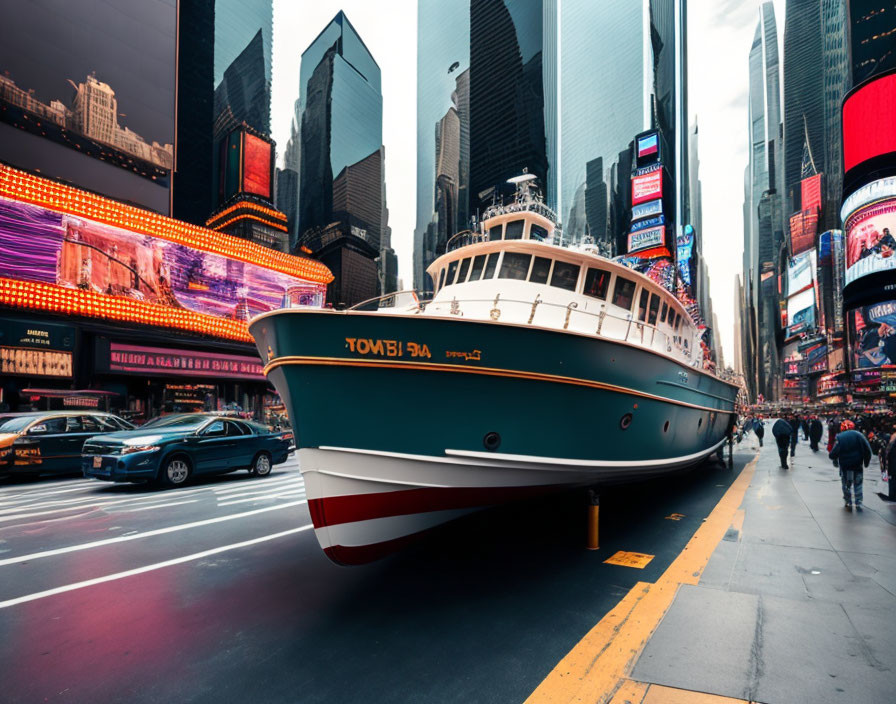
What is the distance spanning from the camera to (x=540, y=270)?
7.07 m

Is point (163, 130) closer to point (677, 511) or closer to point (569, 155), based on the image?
point (677, 511)

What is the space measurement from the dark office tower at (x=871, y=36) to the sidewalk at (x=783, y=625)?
92.8 m

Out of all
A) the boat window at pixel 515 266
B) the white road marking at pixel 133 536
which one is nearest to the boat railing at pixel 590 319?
the boat window at pixel 515 266

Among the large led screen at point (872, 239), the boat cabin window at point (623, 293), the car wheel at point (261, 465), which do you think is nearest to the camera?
the boat cabin window at point (623, 293)

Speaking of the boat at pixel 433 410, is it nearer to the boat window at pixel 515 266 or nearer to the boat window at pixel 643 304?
the boat window at pixel 515 266

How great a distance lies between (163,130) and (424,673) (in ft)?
156

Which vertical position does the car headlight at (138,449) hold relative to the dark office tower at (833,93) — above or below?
below

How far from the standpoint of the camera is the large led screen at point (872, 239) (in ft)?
150

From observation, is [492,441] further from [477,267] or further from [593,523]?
[477,267]

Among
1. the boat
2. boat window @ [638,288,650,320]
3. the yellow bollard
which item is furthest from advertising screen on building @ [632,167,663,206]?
the yellow bollard

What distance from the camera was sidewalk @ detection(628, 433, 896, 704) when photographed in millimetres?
2859

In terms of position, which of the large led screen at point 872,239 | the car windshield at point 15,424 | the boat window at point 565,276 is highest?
the large led screen at point 872,239

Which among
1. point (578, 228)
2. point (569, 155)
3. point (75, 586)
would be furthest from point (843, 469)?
point (578, 228)

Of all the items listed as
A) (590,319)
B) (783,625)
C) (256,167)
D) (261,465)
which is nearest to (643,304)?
(590,319)
